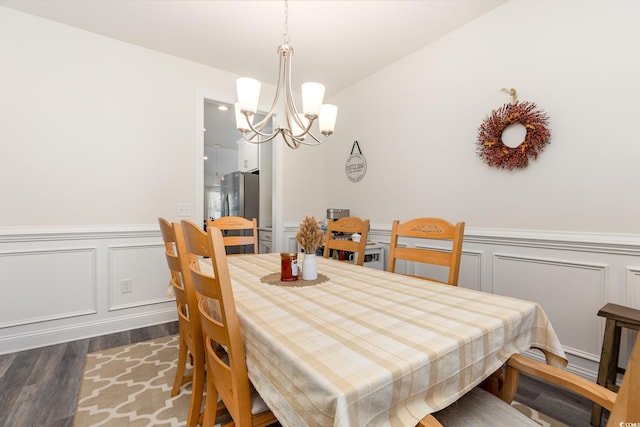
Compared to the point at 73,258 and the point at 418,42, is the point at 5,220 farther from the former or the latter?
the point at 418,42

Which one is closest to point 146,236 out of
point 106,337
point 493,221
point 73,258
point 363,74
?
point 73,258

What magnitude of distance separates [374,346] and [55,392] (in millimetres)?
2021

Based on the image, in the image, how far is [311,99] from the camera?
1.63 m

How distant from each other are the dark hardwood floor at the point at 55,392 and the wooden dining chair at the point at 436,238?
0.91 meters

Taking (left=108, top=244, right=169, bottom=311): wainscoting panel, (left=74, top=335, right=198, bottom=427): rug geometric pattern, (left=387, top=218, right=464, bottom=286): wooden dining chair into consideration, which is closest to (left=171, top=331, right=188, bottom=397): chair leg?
(left=74, top=335, right=198, bottom=427): rug geometric pattern

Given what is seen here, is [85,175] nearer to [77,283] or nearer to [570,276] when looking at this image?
[77,283]

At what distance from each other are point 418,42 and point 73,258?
3.48 meters

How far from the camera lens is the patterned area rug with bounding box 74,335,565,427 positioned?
1.46 m

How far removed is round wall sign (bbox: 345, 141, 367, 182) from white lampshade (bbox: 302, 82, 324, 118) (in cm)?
171

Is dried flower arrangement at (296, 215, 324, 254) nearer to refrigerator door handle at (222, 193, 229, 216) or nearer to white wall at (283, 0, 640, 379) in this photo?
white wall at (283, 0, 640, 379)

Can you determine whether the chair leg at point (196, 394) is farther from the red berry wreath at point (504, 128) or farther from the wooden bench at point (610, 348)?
the red berry wreath at point (504, 128)

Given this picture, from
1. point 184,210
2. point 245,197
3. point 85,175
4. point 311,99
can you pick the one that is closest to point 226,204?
point 245,197

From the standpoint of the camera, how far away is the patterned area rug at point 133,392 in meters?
1.46

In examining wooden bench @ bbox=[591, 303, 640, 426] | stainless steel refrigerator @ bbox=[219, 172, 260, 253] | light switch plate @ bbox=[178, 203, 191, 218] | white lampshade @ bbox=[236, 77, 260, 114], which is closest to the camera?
wooden bench @ bbox=[591, 303, 640, 426]
